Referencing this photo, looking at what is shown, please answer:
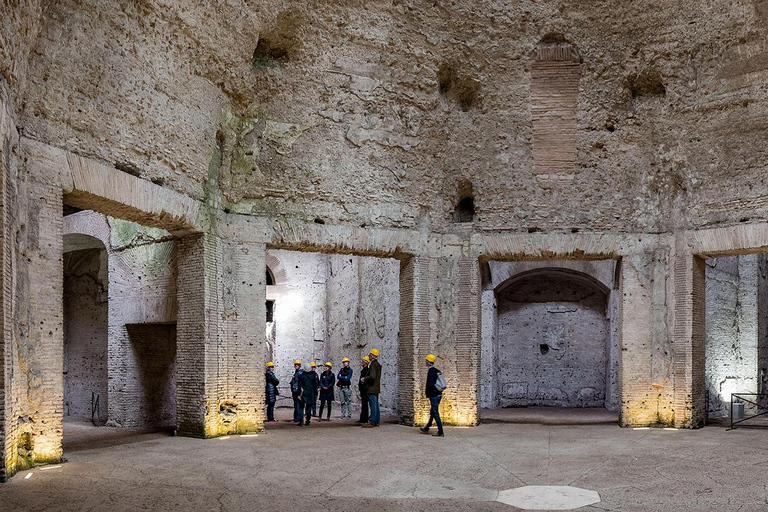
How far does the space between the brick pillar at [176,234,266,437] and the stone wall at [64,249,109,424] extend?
220 inches

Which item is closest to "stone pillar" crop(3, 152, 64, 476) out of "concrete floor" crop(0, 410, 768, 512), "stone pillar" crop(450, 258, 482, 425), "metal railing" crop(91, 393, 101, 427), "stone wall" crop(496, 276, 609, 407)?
"concrete floor" crop(0, 410, 768, 512)

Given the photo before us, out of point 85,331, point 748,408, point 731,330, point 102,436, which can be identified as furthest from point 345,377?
point 748,408

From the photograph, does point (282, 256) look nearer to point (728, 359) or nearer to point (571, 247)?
point (571, 247)

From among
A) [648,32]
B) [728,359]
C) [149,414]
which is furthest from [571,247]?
[149,414]

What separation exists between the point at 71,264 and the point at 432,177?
29.8ft

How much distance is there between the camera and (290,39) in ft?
36.8

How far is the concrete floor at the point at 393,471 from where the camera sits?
6.30m

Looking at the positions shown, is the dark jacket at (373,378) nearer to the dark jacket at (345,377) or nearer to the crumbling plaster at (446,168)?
the crumbling plaster at (446,168)

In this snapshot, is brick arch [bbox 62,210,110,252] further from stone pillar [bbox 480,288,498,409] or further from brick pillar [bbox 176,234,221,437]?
stone pillar [bbox 480,288,498,409]

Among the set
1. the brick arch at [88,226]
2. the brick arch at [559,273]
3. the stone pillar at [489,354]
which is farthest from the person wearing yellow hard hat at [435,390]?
the brick arch at [88,226]

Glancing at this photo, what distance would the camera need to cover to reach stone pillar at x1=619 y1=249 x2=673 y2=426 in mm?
11836

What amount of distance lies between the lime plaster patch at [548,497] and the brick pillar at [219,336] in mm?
5212

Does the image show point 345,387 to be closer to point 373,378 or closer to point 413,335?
point 373,378

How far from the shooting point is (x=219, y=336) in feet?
35.3
